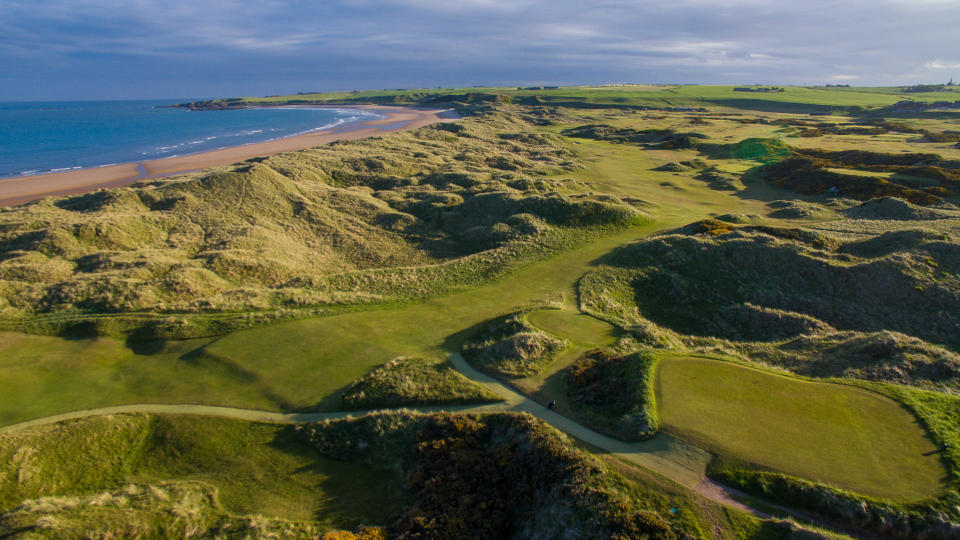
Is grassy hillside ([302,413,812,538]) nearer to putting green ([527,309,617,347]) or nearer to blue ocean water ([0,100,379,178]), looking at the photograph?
putting green ([527,309,617,347])

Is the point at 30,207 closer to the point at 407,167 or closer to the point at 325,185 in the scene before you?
the point at 325,185

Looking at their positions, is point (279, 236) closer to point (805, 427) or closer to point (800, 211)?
point (805, 427)

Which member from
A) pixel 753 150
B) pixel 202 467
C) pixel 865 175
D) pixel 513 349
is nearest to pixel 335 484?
pixel 202 467

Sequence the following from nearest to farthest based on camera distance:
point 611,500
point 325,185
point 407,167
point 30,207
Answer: point 611,500 → point 30,207 → point 325,185 → point 407,167

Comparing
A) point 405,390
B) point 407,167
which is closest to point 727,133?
point 407,167

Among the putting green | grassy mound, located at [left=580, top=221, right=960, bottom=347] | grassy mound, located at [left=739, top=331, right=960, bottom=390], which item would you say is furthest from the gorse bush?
grassy mound, located at [left=580, top=221, right=960, bottom=347]

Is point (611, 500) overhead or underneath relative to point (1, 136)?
underneath
